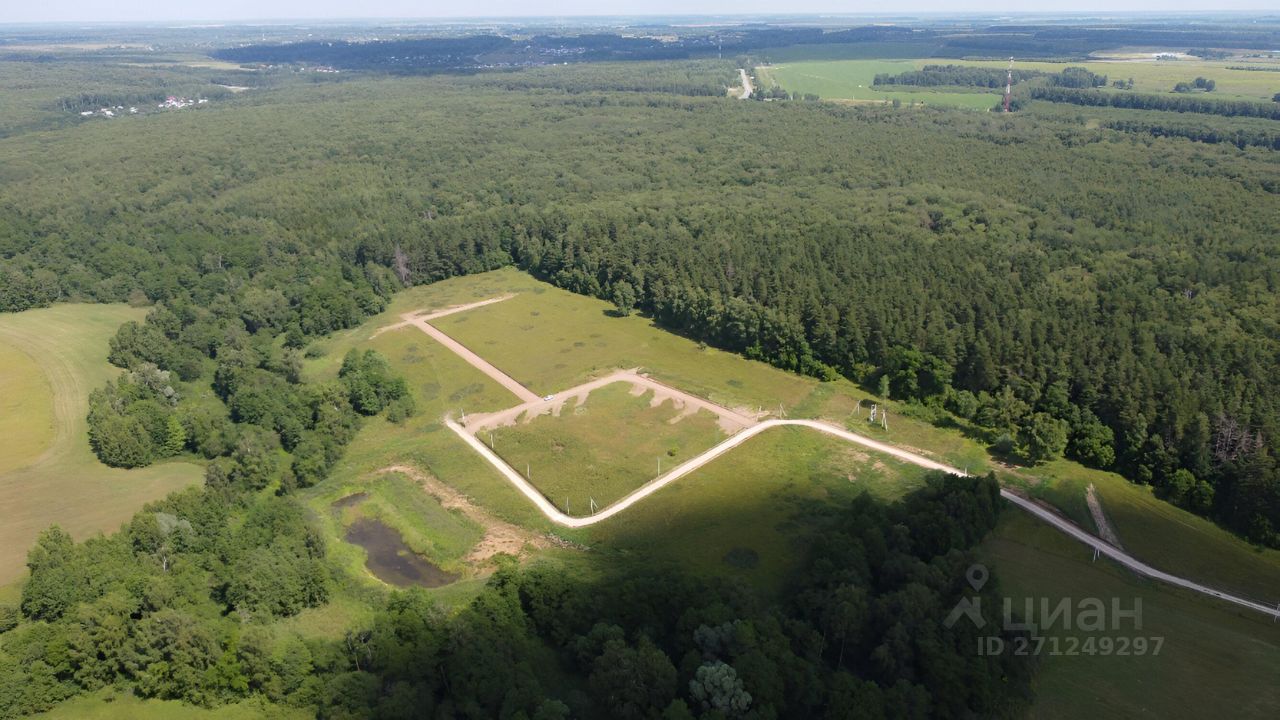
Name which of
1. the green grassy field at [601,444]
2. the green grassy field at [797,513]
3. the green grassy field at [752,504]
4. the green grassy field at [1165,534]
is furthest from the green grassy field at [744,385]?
the green grassy field at [752,504]

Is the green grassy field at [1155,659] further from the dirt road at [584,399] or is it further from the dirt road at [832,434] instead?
the dirt road at [584,399]

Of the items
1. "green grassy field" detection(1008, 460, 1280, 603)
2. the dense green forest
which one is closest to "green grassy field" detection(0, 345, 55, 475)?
the dense green forest

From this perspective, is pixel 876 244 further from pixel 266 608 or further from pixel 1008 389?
pixel 266 608

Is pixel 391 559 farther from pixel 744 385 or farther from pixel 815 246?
pixel 815 246

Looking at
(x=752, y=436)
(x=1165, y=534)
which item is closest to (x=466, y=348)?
(x=752, y=436)

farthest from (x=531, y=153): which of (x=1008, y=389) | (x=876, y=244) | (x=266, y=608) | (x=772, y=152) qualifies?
(x=266, y=608)

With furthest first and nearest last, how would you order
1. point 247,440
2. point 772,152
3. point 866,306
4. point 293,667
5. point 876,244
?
point 772,152, point 876,244, point 866,306, point 247,440, point 293,667
